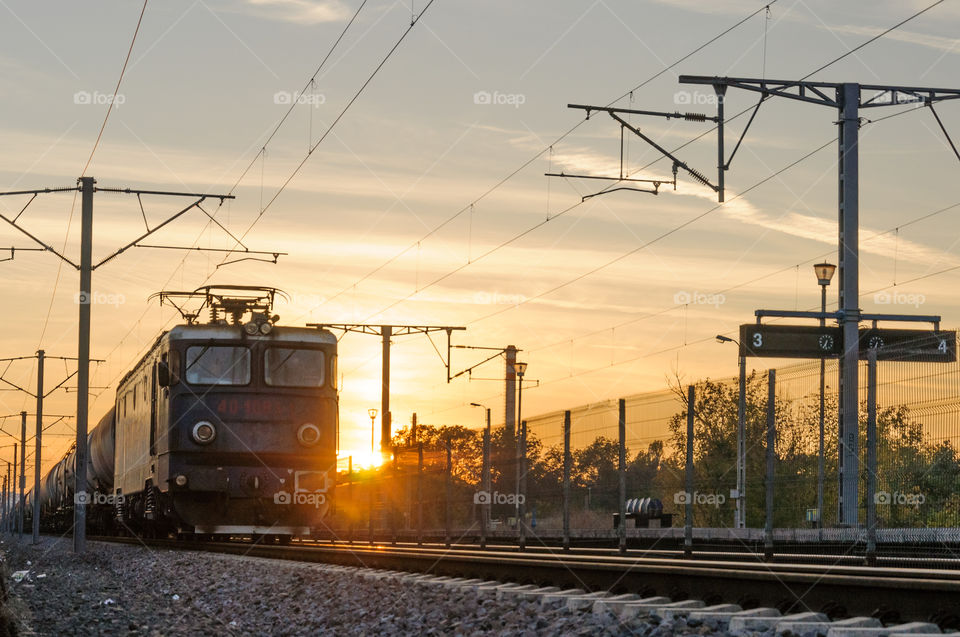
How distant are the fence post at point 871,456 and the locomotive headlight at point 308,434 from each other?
37.6 ft

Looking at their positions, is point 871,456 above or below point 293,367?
below

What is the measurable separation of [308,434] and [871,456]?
11932 mm

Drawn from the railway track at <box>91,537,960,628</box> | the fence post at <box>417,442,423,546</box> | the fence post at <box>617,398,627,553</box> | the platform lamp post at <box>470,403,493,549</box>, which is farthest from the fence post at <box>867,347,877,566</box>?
the fence post at <box>417,442,423,546</box>

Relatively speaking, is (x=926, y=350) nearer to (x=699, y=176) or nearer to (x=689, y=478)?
(x=689, y=478)

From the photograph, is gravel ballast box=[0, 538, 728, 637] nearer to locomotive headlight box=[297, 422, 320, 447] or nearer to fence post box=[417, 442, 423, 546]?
locomotive headlight box=[297, 422, 320, 447]

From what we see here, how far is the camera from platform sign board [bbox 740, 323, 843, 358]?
997 inches

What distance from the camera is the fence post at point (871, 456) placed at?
1215cm

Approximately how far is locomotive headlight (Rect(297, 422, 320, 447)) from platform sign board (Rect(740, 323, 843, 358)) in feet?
28.0

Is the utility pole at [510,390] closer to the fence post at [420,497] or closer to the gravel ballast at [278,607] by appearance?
the fence post at [420,497]

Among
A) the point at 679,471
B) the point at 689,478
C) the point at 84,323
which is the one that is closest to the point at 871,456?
the point at 689,478

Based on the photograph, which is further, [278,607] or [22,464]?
[22,464]

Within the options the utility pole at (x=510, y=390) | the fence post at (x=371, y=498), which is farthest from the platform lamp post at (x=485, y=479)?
the utility pole at (x=510, y=390)

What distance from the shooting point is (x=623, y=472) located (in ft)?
54.8

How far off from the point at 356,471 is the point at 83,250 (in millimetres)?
7707
